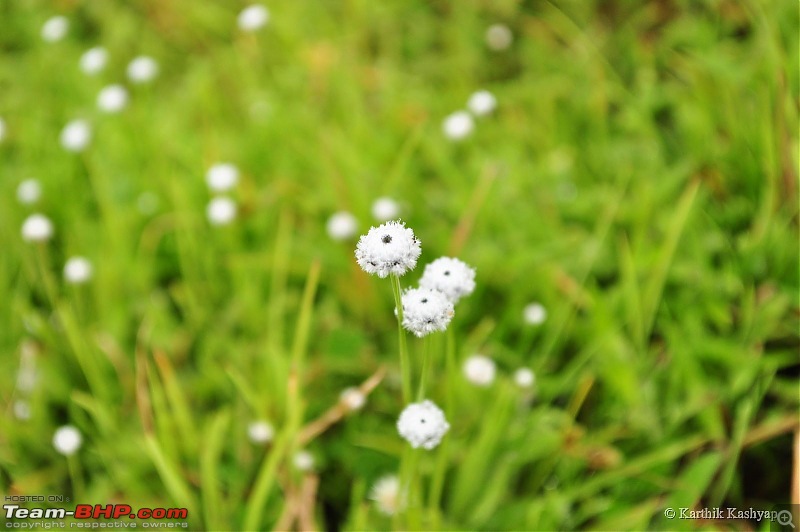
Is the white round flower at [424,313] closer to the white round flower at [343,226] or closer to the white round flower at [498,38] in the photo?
the white round flower at [343,226]

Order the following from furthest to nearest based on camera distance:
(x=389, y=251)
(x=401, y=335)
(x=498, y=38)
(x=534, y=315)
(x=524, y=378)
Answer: (x=498, y=38) < (x=534, y=315) < (x=524, y=378) < (x=401, y=335) < (x=389, y=251)

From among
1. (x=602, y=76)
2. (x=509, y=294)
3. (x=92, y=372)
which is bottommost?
(x=92, y=372)

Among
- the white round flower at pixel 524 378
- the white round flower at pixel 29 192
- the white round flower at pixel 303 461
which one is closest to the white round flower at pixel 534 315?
the white round flower at pixel 524 378

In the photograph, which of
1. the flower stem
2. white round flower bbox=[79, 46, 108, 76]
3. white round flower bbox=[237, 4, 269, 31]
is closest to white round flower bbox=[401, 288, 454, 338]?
the flower stem

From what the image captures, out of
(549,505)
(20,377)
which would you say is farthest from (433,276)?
(20,377)

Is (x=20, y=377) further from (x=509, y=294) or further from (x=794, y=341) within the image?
(x=794, y=341)

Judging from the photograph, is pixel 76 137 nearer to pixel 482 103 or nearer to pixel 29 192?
pixel 29 192

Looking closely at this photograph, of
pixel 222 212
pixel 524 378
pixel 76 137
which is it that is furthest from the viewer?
pixel 76 137

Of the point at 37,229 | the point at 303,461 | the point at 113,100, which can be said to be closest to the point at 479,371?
the point at 303,461
